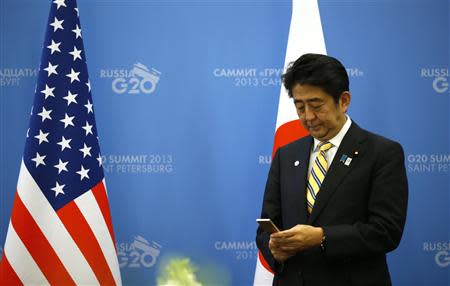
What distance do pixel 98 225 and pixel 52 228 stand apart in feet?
0.79

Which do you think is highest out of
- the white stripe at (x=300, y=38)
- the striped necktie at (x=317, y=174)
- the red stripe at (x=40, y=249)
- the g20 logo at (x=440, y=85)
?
the white stripe at (x=300, y=38)

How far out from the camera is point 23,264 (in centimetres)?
280

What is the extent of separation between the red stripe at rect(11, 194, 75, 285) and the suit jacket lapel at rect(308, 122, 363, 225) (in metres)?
1.61

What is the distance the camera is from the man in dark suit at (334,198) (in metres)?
1.72

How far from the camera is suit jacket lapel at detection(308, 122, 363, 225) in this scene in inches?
70.0

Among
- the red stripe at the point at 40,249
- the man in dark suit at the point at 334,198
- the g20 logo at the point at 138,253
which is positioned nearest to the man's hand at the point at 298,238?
the man in dark suit at the point at 334,198

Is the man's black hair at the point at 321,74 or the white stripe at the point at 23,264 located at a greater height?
the man's black hair at the point at 321,74

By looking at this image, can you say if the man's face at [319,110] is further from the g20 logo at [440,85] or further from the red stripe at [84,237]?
the g20 logo at [440,85]

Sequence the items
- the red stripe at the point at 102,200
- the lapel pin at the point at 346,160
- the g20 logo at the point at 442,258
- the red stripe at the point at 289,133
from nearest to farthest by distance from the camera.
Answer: the lapel pin at the point at 346,160, the red stripe at the point at 102,200, the red stripe at the point at 289,133, the g20 logo at the point at 442,258

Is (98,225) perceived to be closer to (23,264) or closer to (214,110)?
(23,264)

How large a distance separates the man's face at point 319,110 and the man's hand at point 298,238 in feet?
1.20

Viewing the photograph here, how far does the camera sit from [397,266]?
11.3 feet

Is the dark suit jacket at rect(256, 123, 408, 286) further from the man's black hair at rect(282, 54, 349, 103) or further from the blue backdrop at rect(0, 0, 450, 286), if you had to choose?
the blue backdrop at rect(0, 0, 450, 286)

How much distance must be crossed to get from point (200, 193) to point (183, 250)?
39cm
